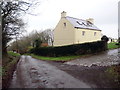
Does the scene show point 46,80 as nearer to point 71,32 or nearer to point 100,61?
point 100,61

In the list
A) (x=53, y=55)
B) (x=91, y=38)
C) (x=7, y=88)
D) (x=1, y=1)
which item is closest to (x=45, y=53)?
(x=53, y=55)

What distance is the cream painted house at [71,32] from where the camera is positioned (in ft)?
111

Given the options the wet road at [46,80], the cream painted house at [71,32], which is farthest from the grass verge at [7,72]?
the cream painted house at [71,32]

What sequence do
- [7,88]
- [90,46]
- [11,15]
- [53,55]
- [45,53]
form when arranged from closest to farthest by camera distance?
[7,88]
[11,15]
[90,46]
[53,55]
[45,53]

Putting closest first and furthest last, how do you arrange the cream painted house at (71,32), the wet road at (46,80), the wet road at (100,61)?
the wet road at (46,80), the wet road at (100,61), the cream painted house at (71,32)

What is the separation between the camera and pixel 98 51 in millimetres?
24047

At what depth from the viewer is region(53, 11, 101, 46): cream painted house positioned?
33.7 metres


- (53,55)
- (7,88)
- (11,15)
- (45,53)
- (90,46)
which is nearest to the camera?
(7,88)

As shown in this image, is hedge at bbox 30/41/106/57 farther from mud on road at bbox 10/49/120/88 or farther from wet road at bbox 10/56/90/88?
wet road at bbox 10/56/90/88

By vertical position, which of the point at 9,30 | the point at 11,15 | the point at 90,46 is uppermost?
the point at 11,15

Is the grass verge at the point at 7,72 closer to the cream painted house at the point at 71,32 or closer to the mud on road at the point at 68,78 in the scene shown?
the mud on road at the point at 68,78

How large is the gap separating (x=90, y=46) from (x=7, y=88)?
1745 cm

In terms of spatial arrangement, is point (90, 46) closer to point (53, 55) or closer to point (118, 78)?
point (53, 55)

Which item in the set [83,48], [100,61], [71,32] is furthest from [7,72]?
[71,32]
